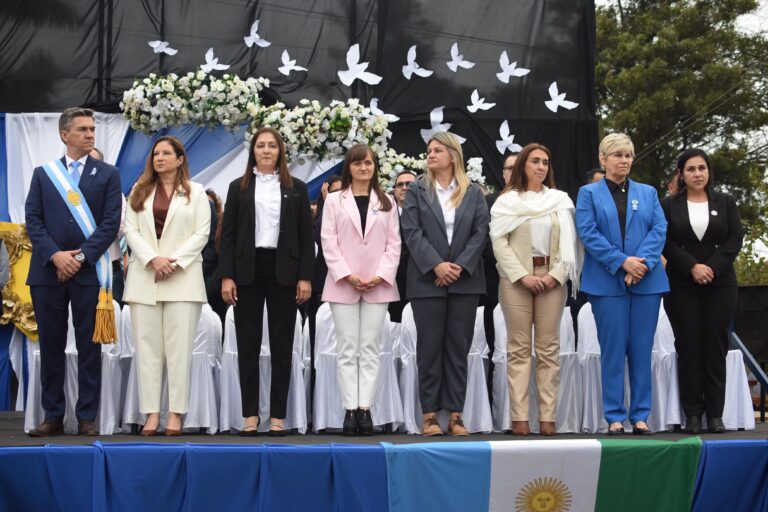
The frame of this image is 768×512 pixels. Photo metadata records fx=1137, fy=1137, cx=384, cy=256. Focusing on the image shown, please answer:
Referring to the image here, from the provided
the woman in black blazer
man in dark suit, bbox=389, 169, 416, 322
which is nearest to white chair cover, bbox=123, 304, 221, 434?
man in dark suit, bbox=389, 169, 416, 322

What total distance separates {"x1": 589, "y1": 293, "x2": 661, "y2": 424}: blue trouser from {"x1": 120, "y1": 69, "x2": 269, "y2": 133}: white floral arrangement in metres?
4.01

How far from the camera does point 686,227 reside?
7.39 meters

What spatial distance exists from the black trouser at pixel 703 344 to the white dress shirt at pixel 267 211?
2.63 metres

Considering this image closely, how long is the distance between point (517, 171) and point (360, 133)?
8.96 ft

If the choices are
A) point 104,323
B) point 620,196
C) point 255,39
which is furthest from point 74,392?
point 255,39

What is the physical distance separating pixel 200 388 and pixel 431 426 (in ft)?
4.84

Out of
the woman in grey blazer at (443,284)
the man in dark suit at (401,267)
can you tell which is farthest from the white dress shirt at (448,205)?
the man in dark suit at (401,267)

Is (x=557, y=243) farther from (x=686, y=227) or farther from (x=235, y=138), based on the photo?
(x=235, y=138)

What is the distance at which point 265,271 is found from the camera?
6.91 metres

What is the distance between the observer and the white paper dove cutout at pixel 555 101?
1146 cm

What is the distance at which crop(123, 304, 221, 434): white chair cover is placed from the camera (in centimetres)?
709

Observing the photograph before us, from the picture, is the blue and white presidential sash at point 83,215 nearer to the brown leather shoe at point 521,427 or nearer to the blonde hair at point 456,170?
the blonde hair at point 456,170

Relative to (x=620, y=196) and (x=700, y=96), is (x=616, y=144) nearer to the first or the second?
(x=620, y=196)

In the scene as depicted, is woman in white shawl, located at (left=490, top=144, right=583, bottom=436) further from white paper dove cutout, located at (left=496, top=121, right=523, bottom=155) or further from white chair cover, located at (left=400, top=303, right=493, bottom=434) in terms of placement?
white paper dove cutout, located at (left=496, top=121, right=523, bottom=155)
